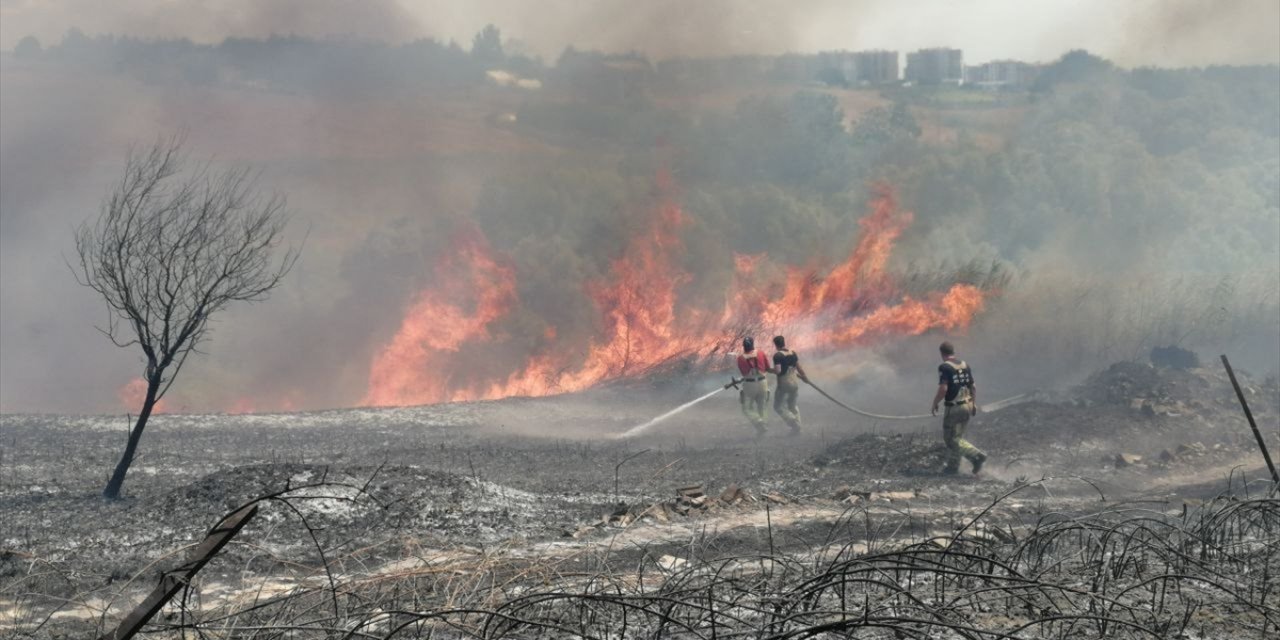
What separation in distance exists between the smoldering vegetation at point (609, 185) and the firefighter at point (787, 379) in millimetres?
11464

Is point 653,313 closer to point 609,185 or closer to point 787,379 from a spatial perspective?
point 609,185

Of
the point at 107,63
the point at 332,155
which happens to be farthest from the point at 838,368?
the point at 107,63

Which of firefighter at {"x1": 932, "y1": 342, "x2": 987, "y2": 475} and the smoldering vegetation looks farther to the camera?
the smoldering vegetation

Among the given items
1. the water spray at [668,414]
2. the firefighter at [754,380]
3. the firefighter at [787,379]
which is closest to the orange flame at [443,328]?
the water spray at [668,414]

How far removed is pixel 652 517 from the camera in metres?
13.0

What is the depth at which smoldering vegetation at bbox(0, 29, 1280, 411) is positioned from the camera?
1273 inches

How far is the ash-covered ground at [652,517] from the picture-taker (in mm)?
6484

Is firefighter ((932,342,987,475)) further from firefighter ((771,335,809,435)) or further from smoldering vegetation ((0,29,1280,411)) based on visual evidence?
smoldering vegetation ((0,29,1280,411))

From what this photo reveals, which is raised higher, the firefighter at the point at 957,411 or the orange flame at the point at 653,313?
the orange flame at the point at 653,313

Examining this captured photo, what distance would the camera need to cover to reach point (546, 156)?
124ft

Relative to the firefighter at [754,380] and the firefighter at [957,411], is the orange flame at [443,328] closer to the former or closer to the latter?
the firefighter at [754,380]

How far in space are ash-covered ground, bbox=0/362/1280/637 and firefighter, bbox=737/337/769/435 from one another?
28.8 inches

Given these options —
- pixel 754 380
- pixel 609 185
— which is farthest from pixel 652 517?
pixel 609 185

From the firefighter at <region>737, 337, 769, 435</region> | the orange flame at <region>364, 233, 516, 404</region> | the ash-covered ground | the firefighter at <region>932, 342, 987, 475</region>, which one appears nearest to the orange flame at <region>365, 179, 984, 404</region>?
the orange flame at <region>364, 233, 516, 404</region>
